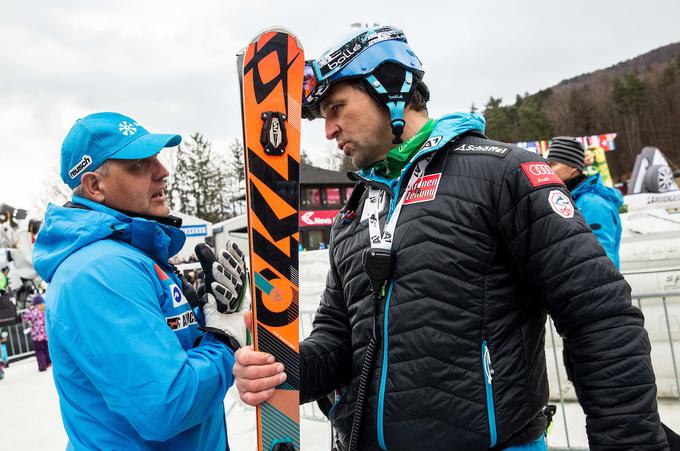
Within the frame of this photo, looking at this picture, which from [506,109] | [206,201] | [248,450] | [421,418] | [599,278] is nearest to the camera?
[599,278]

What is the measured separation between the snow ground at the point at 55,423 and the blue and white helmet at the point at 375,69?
11.7 ft

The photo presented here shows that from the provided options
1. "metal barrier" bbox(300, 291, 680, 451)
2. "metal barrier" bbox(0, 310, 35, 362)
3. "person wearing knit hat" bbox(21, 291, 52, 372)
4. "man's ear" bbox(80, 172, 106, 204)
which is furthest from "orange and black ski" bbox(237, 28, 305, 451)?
"metal barrier" bbox(0, 310, 35, 362)

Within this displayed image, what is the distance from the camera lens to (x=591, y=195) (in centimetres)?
378

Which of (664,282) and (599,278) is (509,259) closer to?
(599,278)

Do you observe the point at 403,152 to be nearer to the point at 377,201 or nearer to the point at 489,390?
the point at 377,201

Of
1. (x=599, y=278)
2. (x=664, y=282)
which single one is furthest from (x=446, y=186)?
(x=664, y=282)

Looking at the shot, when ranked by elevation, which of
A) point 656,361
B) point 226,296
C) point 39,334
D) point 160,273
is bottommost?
point 656,361

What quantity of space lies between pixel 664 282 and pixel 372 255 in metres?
4.93

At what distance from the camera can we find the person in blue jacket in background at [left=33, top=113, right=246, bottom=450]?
4.95ft

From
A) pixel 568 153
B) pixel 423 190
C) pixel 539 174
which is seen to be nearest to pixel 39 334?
pixel 568 153

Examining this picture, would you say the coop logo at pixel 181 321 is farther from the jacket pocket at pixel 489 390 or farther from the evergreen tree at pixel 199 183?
the evergreen tree at pixel 199 183

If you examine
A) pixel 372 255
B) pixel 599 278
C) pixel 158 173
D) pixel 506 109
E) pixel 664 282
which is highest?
pixel 506 109

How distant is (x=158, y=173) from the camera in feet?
6.81

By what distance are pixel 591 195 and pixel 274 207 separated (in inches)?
122
